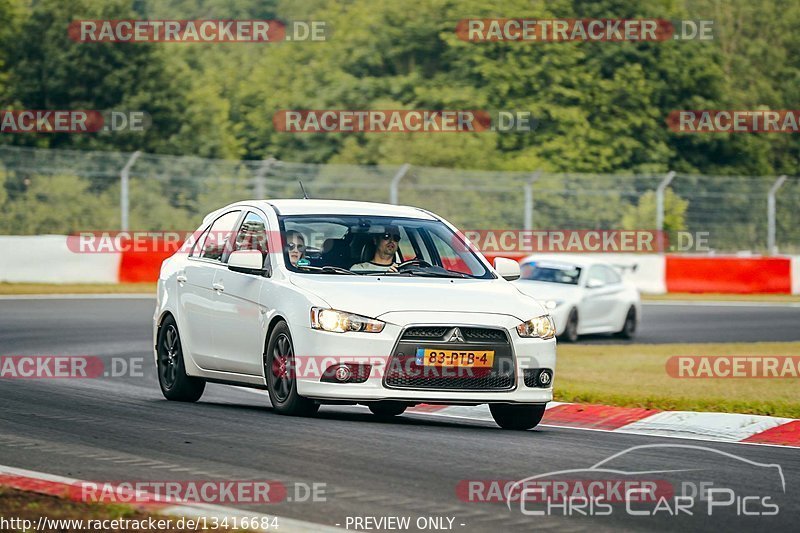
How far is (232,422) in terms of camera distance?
1123 centimetres

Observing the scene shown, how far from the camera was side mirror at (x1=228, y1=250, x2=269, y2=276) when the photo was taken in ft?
38.5

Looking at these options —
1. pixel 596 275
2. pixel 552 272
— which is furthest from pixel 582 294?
pixel 596 275

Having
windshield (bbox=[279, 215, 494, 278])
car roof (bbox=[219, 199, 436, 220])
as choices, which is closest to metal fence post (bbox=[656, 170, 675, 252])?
car roof (bbox=[219, 199, 436, 220])

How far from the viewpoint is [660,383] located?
55.3ft

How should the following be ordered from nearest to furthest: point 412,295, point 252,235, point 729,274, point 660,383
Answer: point 412,295 → point 252,235 → point 660,383 → point 729,274

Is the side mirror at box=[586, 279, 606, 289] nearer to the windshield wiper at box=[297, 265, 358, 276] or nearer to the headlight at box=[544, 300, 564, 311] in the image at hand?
the headlight at box=[544, 300, 564, 311]

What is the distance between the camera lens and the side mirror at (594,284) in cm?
2398

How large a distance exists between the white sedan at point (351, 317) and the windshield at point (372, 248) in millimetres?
11

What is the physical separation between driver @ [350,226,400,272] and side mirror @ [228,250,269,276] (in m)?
0.67

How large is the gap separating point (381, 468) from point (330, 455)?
1.74ft

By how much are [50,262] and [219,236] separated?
1824 centimetres

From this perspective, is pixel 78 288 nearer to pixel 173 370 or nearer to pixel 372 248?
pixel 173 370

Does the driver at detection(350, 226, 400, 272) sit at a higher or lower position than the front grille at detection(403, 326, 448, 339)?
higher

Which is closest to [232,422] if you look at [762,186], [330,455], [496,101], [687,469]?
[330,455]
